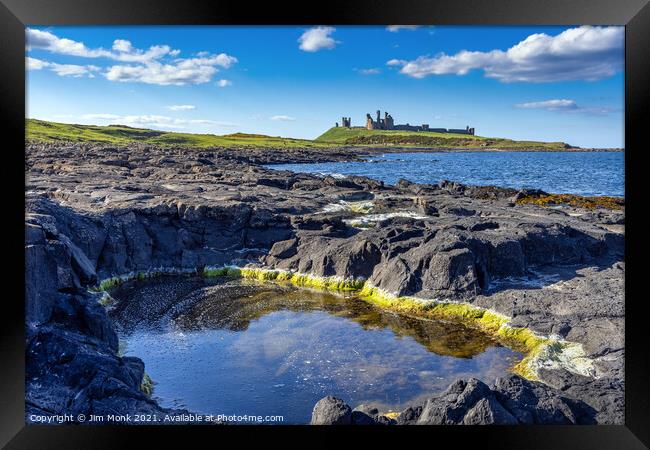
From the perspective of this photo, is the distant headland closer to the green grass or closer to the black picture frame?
the green grass

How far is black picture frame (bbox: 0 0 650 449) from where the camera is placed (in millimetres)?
10062

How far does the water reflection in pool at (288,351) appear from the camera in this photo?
16.2 m

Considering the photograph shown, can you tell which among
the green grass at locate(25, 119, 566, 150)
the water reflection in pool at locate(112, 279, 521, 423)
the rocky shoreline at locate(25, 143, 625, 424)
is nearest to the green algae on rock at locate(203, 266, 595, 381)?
the rocky shoreline at locate(25, 143, 625, 424)

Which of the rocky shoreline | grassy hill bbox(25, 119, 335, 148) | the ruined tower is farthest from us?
the ruined tower

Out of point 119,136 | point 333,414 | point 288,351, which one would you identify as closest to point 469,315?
point 288,351

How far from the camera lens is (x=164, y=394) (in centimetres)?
1630

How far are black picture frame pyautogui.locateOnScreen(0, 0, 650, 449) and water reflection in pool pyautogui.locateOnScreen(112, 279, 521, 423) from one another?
617 cm
